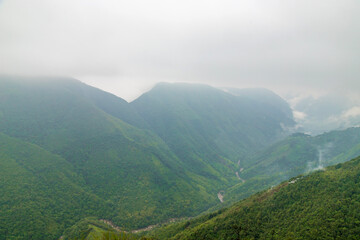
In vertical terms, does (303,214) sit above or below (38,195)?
above

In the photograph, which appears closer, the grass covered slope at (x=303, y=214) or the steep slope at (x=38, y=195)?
the grass covered slope at (x=303, y=214)

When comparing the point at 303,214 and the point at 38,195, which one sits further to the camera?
the point at 38,195

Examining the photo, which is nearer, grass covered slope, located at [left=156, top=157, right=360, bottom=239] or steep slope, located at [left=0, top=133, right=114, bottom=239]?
grass covered slope, located at [left=156, top=157, right=360, bottom=239]

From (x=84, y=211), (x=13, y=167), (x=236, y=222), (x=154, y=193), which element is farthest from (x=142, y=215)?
(x=13, y=167)
